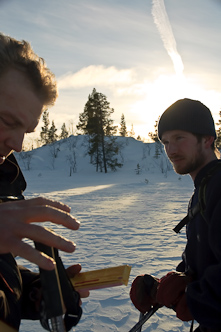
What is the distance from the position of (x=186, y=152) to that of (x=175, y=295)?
38.9 inches

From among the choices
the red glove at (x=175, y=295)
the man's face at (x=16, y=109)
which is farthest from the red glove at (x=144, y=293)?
the man's face at (x=16, y=109)

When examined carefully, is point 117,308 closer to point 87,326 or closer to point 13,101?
point 87,326

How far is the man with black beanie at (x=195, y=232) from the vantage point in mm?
1326

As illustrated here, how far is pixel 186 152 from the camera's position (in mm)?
2025

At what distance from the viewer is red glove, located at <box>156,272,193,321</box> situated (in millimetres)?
1490

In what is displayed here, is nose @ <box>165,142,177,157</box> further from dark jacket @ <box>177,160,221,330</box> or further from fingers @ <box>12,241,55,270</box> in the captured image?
fingers @ <box>12,241,55,270</box>

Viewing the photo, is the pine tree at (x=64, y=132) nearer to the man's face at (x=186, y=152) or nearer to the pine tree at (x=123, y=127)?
the pine tree at (x=123, y=127)

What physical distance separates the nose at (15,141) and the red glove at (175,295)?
1.09m

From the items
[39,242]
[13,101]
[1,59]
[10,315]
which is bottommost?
[10,315]

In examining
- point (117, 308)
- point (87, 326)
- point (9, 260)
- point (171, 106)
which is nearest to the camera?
point (9, 260)

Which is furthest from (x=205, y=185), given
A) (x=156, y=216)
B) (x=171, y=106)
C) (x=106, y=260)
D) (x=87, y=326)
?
(x=156, y=216)

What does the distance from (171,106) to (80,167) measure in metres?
35.6

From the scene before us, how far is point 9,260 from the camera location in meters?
0.85

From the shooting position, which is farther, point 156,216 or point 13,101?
point 156,216
